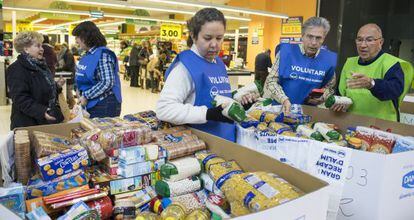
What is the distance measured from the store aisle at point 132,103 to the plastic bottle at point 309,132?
18.8 feet

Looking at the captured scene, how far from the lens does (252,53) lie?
1568cm

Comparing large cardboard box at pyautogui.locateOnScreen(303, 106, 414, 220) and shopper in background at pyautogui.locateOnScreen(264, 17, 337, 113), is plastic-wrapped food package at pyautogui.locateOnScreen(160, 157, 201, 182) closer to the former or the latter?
large cardboard box at pyautogui.locateOnScreen(303, 106, 414, 220)

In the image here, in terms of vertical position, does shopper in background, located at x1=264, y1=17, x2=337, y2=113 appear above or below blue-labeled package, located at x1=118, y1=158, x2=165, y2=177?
above

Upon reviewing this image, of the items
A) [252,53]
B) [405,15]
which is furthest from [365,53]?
[252,53]

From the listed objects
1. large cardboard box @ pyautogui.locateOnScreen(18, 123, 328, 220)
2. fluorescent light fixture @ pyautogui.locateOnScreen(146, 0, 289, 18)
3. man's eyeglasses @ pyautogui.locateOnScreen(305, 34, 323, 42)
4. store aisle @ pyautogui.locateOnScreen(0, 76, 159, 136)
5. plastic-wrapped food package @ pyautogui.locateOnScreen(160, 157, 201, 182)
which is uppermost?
fluorescent light fixture @ pyautogui.locateOnScreen(146, 0, 289, 18)

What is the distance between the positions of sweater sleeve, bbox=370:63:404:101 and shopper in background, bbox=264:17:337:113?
1.35 feet

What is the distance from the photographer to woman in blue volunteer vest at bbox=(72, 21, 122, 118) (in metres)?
3.05

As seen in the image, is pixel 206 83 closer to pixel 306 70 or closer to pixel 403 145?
pixel 403 145

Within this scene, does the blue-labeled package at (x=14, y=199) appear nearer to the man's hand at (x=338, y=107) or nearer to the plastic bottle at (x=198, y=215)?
the plastic bottle at (x=198, y=215)

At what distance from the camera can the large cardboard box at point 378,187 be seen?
1.21m

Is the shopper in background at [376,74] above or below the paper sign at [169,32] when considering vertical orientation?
below

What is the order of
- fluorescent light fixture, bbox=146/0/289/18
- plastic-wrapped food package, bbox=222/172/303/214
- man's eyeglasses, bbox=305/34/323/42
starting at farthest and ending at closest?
fluorescent light fixture, bbox=146/0/289/18
man's eyeglasses, bbox=305/34/323/42
plastic-wrapped food package, bbox=222/172/303/214

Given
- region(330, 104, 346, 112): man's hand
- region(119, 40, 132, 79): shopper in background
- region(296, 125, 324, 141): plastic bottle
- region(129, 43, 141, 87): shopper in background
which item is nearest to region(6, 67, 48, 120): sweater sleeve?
region(296, 125, 324, 141): plastic bottle

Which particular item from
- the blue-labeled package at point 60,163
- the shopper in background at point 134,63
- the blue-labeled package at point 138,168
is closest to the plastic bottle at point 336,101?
the blue-labeled package at point 138,168
